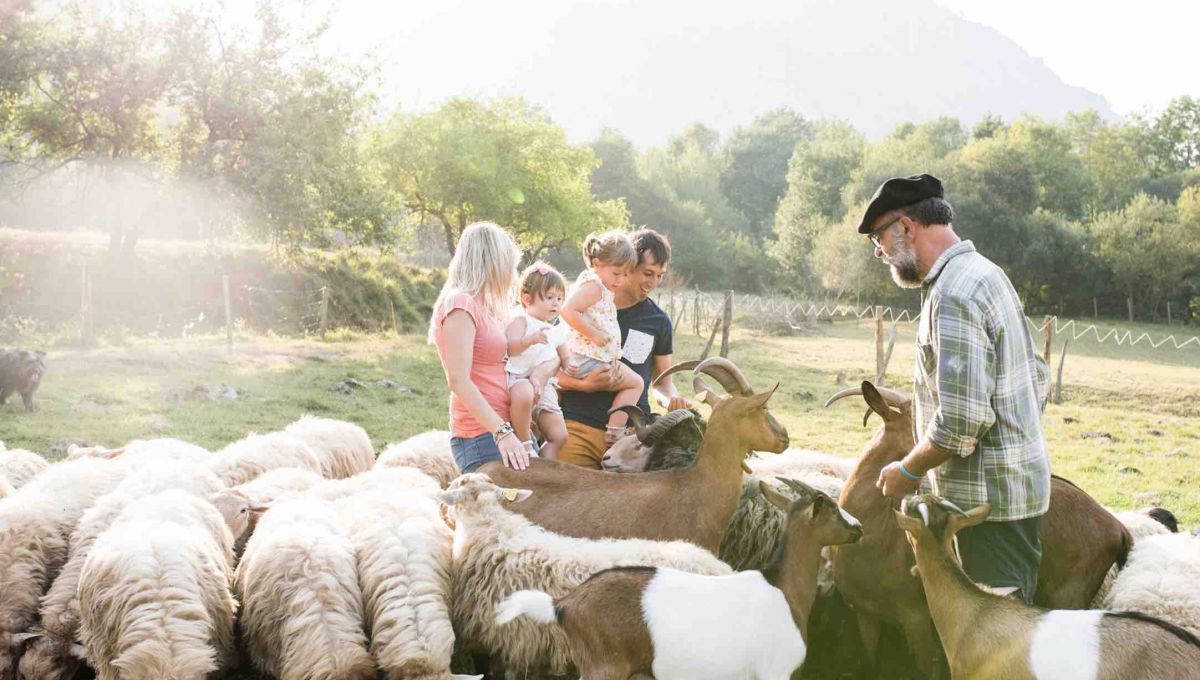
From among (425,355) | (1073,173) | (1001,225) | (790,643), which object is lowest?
(425,355)

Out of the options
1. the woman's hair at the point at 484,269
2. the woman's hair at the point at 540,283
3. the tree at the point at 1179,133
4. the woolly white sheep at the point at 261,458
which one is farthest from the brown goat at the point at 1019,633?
the tree at the point at 1179,133

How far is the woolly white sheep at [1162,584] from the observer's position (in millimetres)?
4582

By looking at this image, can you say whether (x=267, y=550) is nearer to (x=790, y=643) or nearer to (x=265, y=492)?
(x=265, y=492)

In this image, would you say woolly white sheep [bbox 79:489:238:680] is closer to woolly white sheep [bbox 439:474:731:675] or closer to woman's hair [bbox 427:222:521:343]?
woolly white sheep [bbox 439:474:731:675]

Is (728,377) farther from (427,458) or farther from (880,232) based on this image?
(427,458)

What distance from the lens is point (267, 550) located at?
5.23m

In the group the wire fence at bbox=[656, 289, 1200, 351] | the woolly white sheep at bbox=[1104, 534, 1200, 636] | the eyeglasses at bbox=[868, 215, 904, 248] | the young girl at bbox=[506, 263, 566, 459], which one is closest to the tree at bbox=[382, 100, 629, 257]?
the wire fence at bbox=[656, 289, 1200, 351]

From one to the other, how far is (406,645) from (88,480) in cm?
354

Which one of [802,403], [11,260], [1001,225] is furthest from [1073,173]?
[11,260]

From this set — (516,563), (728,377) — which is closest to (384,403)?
(516,563)

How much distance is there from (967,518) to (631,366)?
3086 millimetres

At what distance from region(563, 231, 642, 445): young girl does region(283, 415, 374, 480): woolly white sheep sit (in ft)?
10.9

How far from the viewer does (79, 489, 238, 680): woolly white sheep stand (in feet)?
14.8

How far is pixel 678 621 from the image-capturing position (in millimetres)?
4004
